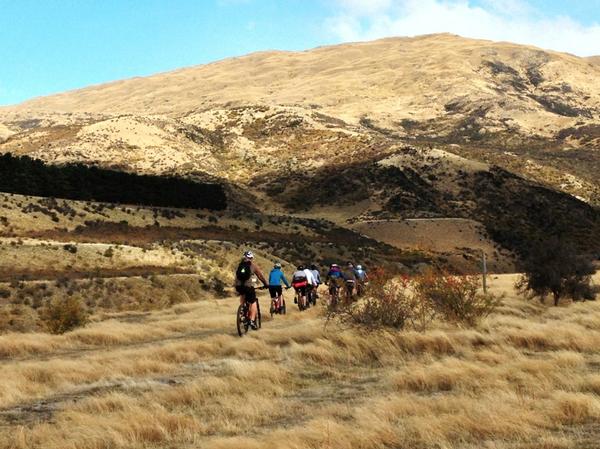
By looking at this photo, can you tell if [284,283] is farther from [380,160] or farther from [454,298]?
[380,160]

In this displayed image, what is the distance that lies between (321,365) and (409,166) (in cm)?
9716

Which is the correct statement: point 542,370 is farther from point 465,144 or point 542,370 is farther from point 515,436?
point 465,144

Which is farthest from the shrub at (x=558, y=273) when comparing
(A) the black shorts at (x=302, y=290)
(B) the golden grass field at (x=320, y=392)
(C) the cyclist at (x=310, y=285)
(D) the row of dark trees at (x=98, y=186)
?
(D) the row of dark trees at (x=98, y=186)

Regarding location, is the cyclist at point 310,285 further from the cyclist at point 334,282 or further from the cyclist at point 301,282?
the cyclist at point 334,282

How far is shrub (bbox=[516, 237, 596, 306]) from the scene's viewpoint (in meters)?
26.9

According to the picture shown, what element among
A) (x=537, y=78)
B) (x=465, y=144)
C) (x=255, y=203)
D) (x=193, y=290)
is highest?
(x=537, y=78)

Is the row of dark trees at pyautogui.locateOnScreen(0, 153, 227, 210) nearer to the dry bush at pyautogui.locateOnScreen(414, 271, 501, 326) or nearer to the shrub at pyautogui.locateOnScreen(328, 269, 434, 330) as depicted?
the dry bush at pyautogui.locateOnScreen(414, 271, 501, 326)

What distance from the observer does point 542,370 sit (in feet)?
32.4

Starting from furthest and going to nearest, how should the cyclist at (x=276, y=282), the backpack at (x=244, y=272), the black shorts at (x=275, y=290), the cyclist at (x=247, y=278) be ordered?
the black shorts at (x=275, y=290) < the cyclist at (x=276, y=282) < the backpack at (x=244, y=272) < the cyclist at (x=247, y=278)

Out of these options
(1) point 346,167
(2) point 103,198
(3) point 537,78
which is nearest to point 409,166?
(1) point 346,167

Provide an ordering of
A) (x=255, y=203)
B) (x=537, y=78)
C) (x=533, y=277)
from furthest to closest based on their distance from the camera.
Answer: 1. (x=537, y=78)
2. (x=255, y=203)
3. (x=533, y=277)

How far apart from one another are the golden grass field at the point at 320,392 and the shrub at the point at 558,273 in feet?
37.4

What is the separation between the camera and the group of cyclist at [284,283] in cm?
1652

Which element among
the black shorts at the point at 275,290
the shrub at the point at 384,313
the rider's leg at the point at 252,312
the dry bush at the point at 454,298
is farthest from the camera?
the black shorts at the point at 275,290
